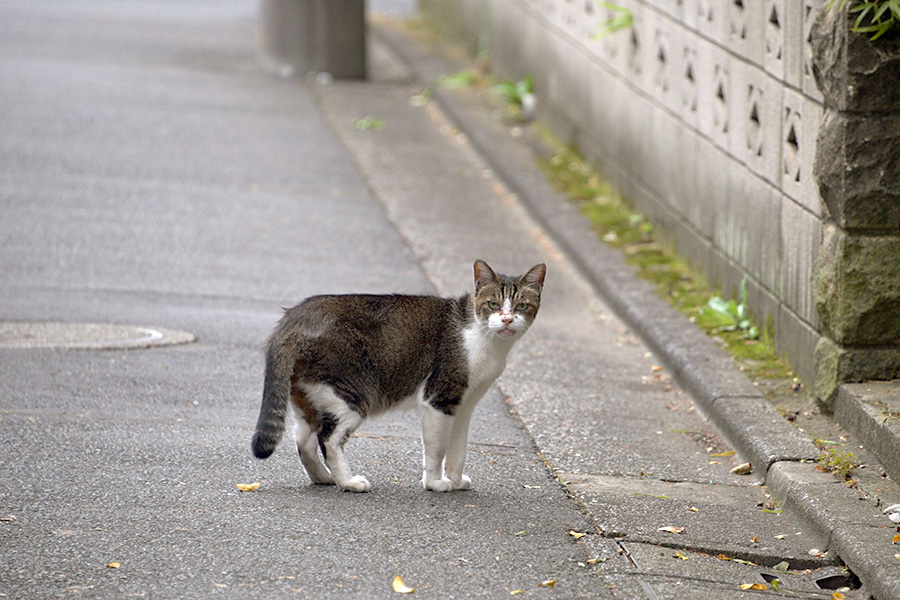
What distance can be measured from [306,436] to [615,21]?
6066 millimetres

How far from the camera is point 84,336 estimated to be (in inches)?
267

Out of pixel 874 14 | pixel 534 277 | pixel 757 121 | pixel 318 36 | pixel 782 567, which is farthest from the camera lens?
pixel 318 36

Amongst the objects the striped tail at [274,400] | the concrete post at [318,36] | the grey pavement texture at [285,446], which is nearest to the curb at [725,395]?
the grey pavement texture at [285,446]

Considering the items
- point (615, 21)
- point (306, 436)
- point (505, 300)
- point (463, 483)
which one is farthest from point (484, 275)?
Answer: point (615, 21)

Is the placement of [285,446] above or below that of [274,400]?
below

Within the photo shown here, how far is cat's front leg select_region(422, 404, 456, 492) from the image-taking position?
16.3 feet

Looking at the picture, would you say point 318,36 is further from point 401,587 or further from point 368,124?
point 401,587

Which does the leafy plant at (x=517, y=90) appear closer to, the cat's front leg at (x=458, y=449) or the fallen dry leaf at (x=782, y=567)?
the cat's front leg at (x=458, y=449)

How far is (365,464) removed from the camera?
5.34 meters

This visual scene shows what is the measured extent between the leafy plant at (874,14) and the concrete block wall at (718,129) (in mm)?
594

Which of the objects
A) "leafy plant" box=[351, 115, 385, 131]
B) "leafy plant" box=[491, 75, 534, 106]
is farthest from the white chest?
"leafy plant" box=[491, 75, 534, 106]

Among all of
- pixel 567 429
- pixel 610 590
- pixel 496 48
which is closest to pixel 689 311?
pixel 567 429

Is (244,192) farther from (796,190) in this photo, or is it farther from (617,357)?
(796,190)

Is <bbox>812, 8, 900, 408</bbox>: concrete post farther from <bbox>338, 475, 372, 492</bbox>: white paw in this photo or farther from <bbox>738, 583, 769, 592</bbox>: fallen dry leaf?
<bbox>338, 475, 372, 492</bbox>: white paw
